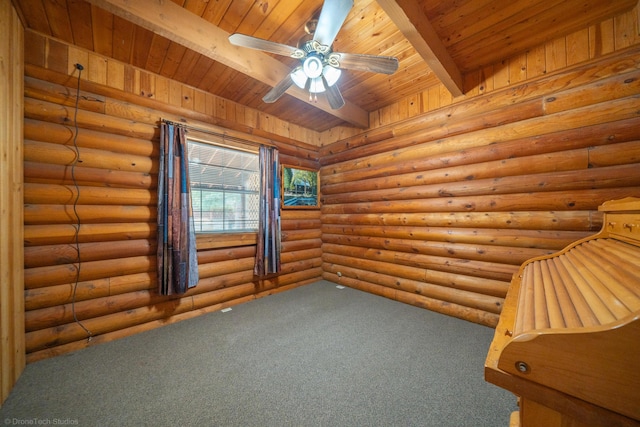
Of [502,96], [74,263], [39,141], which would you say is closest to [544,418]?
[502,96]

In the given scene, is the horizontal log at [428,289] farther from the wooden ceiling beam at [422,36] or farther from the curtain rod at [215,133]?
the curtain rod at [215,133]

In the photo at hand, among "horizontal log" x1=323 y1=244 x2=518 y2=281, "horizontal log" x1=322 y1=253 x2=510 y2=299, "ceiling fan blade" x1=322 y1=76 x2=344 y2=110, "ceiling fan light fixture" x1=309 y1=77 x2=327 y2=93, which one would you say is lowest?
"horizontal log" x1=322 y1=253 x2=510 y2=299

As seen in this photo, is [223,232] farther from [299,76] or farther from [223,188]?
[299,76]

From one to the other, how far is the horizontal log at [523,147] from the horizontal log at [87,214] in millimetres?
2978

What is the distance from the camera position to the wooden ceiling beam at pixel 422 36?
1.55 m

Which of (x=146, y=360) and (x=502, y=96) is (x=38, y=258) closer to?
(x=146, y=360)

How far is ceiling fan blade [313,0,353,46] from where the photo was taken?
1405 millimetres

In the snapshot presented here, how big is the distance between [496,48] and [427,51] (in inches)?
34.5

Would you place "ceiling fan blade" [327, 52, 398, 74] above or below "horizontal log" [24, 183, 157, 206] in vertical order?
above

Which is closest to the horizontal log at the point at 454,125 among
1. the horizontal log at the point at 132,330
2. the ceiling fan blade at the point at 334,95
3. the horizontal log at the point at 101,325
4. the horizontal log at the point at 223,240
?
the ceiling fan blade at the point at 334,95

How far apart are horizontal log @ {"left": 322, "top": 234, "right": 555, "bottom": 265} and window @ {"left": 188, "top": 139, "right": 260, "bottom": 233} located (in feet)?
5.61

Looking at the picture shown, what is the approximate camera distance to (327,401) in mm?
1512

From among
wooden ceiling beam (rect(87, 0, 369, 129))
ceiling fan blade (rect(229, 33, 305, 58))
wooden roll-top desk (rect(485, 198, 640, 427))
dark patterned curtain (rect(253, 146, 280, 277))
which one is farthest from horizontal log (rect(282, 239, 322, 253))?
wooden roll-top desk (rect(485, 198, 640, 427))

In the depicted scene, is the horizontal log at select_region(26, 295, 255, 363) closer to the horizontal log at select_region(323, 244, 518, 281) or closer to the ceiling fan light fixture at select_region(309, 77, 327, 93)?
the horizontal log at select_region(323, 244, 518, 281)
